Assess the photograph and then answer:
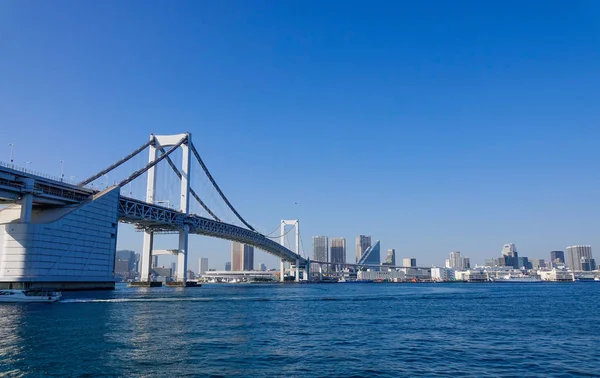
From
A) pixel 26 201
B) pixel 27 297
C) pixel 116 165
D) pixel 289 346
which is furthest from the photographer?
pixel 116 165

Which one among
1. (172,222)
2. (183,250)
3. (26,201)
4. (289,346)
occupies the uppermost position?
(172,222)

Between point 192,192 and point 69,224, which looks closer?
point 69,224

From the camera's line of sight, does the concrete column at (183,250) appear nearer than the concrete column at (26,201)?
No

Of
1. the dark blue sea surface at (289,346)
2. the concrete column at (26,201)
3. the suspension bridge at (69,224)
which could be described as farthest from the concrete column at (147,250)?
the dark blue sea surface at (289,346)

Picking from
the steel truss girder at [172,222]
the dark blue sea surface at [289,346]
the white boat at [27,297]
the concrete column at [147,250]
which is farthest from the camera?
the concrete column at [147,250]

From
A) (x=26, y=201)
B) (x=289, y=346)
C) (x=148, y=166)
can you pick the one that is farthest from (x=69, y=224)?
(x=289, y=346)

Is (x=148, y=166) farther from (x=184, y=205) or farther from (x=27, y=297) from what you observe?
(x=27, y=297)

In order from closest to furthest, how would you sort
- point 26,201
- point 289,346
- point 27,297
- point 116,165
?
1. point 289,346
2. point 27,297
3. point 26,201
4. point 116,165

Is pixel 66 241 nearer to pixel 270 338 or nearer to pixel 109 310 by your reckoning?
pixel 109 310

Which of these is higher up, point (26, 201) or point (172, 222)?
point (172, 222)

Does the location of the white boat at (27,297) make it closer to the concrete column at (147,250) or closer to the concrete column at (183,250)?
the concrete column at (183,250)

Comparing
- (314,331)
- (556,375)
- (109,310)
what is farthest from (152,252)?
(556,375)

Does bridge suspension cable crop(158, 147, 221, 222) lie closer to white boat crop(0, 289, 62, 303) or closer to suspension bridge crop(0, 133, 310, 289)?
suspension bridge crop(0, 133, 310, 289)

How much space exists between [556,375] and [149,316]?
28.6 m
